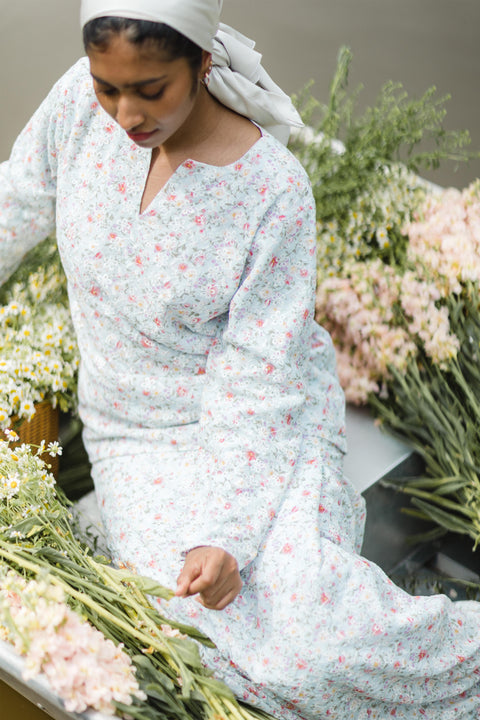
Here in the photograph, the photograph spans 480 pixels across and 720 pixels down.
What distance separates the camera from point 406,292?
2.18 m

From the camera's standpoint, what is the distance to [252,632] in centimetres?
152

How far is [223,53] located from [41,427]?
89 cm

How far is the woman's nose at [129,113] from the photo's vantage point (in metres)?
1.31

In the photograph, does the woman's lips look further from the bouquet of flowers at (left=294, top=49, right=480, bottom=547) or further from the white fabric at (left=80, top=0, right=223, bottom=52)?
the bouquet of flowers at (left=294, top=49, right=480, bottom=547)

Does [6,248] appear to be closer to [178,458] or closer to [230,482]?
[178,458]

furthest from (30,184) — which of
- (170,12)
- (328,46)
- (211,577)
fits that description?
(328,46)

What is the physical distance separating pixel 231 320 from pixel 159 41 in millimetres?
505

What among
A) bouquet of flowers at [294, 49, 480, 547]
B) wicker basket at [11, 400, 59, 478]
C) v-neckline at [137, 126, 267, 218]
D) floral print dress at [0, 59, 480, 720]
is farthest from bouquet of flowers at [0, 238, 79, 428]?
bouquet of flowers at [294, 49, 480, 547]

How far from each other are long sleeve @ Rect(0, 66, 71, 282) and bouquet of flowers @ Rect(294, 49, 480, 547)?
80 centimetres

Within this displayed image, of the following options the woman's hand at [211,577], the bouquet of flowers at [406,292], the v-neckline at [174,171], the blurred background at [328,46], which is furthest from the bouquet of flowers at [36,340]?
the blurred background at [328,46]

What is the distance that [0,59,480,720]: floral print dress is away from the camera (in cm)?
150

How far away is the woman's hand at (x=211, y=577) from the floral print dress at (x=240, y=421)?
31 millimetres

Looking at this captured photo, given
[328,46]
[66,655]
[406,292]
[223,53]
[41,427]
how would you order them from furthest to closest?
1. [328,46]
2. [406,292]
3. [41,427]
4. [223,53]
5. [66,655]

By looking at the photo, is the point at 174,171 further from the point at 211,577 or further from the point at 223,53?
the point at 211,577
